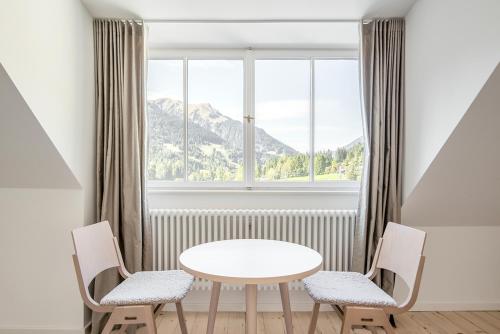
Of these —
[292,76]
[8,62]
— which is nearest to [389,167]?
[292,76]

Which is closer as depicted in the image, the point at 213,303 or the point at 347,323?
the point at 347,323

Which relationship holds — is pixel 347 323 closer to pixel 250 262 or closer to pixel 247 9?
pixel 250 262

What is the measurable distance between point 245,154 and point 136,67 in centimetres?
107

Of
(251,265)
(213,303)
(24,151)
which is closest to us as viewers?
(251,265)

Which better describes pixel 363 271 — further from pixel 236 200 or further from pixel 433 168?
pixel 236 200

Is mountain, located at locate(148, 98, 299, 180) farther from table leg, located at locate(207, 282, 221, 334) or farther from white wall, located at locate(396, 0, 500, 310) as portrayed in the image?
table leg, located at locate(207, 282, 221, 334)

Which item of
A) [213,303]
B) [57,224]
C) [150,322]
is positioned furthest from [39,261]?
[213,303]

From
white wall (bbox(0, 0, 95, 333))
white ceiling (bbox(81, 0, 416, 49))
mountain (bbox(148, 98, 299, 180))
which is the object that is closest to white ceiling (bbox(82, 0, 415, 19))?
white ceiling (bbox(81, 0, 416, 49))

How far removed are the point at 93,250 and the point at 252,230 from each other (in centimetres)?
113

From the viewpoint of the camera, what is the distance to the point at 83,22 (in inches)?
89.2

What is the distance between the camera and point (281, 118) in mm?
2742

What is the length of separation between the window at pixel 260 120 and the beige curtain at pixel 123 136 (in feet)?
1.19

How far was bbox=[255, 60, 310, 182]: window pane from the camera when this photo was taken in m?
2.73

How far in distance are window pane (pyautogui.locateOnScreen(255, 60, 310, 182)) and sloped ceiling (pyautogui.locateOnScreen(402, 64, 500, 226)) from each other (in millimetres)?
906
